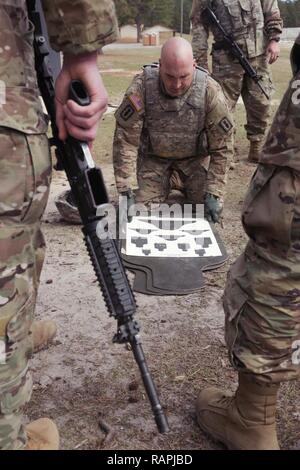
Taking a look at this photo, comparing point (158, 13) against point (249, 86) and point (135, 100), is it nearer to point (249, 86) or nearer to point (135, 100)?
point (249, 86)

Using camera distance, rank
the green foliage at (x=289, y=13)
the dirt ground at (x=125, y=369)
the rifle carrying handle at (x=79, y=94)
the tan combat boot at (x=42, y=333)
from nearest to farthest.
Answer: the rifle carrying handle at (x=79, y=94)
the dirt ground at (x=125, y=369)
the tan combat boot at (x=42, y=333)
the green foliage at (x=289, y=13)

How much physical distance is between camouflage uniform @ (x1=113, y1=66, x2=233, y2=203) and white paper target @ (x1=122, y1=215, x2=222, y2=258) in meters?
0.30

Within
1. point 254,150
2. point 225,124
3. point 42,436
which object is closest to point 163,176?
point 225,124

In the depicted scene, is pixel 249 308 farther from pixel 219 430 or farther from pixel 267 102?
pixel 267 102

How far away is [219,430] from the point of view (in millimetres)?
1970

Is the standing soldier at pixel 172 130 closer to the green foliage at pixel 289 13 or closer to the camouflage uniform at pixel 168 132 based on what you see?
the camouflage uniform at pixel 168 132

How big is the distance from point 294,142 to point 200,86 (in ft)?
7.87

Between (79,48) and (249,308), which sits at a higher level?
(79,48)

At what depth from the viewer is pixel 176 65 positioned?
3.55 m

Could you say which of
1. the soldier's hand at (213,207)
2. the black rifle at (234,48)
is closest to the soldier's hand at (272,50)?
the black rifle at (234,48)

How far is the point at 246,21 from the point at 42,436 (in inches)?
182

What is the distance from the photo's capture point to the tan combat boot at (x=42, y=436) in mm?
1727

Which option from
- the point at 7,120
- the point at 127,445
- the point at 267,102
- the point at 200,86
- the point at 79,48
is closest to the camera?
the point at 7,120

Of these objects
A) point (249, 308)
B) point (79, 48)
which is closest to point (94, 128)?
point (79, 48)
